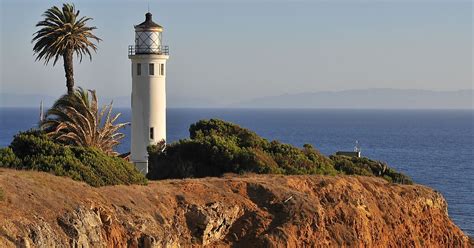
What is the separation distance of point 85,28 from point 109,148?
5.91 metres

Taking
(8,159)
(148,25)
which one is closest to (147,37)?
(148,25)

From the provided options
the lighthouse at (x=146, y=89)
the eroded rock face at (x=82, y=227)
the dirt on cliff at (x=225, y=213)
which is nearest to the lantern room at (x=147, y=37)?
the lighthouse at (x=146, y=89)

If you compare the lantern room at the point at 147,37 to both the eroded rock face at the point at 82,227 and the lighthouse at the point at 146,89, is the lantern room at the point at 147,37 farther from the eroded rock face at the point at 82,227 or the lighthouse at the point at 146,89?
the eroded rock face at the point at 82,227

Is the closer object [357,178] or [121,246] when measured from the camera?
[121,246]

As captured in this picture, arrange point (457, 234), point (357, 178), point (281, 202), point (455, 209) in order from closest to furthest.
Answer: point (281, 202) < point (357, 178) < point (457, 234) < point (455, 209)

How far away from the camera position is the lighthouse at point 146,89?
134 ft

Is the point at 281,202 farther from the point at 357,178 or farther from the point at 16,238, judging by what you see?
the point at 16,238

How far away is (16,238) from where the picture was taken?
17516mm

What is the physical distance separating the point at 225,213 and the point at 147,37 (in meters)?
17.7

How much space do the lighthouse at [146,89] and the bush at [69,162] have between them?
14402 mm

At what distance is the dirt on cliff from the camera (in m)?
19.5

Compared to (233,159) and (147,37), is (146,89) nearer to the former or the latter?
(147,37)

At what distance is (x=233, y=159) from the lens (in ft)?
107

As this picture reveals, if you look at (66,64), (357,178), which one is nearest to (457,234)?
(357,178)
